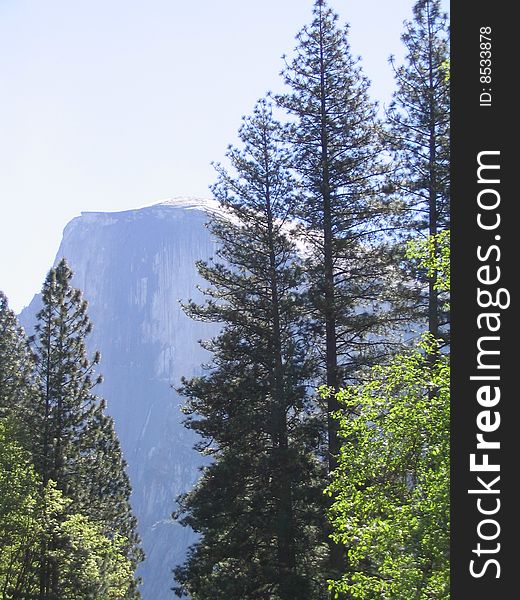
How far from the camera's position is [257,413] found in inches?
690

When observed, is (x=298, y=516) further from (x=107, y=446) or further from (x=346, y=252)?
(x=107, y=446)

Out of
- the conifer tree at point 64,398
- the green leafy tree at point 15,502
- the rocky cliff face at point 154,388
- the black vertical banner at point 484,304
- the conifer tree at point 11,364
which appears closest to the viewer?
the black vertical banner at point 484,304

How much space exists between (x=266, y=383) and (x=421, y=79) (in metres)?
8.82

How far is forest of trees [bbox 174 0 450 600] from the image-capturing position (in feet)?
55.0

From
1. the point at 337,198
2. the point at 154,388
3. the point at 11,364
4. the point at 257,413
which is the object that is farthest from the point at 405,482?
the point at 154,388

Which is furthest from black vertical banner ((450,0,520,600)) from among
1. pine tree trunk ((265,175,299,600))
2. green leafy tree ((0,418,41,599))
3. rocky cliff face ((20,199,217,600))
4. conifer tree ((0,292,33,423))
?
rocky cliff face ((20,199,217,600))

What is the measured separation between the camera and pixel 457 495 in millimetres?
4719

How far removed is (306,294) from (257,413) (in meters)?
3.23

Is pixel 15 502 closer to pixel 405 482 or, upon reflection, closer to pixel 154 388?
pixel 405 482

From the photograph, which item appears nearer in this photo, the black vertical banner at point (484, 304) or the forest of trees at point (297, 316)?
the black vertical banner at point (484, 304)

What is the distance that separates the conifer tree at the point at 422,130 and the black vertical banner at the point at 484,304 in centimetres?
1251

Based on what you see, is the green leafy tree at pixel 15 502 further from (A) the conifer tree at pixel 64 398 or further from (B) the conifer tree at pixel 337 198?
(B) the conifer tree at pixel 337 198

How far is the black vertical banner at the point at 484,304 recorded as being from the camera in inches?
182

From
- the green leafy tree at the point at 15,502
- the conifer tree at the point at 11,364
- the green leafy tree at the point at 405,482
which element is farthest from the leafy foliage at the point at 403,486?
the conifer tree at the point at 11,364
